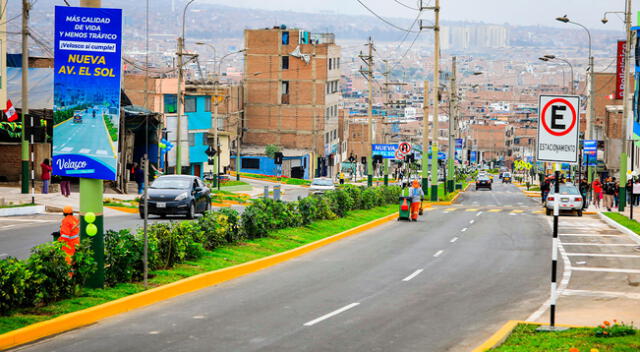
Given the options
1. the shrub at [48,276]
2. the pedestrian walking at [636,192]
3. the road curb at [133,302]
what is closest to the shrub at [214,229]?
the road curb at [133,302]

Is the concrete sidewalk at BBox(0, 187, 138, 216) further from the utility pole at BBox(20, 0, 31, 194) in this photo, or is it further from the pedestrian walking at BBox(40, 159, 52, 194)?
the utility pole at BBox(20, 0, 31, 194)

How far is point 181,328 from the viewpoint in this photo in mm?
12914

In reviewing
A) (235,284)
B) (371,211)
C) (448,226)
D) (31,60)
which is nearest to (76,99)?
(235,284)

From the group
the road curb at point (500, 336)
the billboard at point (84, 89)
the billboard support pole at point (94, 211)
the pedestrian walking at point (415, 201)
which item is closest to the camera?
the road curb at point (500, 336)

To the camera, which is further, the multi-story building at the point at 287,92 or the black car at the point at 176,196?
the multi-story building at the point at 287,92

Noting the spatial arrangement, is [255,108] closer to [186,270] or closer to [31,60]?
[31,60]

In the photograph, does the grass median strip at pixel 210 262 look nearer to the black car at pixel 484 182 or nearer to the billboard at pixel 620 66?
the billboard at pixel 620 66

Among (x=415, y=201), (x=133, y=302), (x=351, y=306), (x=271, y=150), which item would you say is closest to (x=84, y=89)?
(x=133, y=302)

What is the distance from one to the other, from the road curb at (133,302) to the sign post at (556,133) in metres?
6.29

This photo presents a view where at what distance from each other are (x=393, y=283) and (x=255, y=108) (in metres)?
87.0

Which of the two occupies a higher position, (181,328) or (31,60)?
(31,60)

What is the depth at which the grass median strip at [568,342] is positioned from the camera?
431 inches

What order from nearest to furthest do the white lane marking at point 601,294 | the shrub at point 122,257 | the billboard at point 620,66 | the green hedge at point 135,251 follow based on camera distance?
the green hedge at point 135,251 < the shrub at point 122,257 < the white lane marking at point 601,294 < the billboard at point 620,66

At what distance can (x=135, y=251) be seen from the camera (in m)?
15.7
